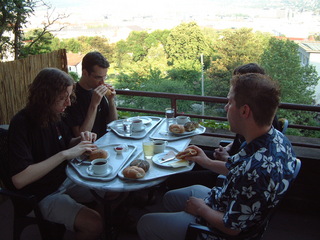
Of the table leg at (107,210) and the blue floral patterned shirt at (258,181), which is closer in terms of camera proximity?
the blue floral patterned shirt at (258,181)

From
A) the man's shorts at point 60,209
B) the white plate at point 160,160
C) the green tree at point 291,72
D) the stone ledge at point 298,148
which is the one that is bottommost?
the green tree at point 291,72

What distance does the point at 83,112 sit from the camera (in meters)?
2.57

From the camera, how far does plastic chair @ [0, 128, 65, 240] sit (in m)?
1.80

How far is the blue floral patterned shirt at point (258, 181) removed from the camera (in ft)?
4.14

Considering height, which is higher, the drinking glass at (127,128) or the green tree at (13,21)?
the green tree at (13,21)

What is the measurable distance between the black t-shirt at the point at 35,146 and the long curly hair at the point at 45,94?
52mm

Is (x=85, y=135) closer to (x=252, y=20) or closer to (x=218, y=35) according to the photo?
(x=218, y=35)

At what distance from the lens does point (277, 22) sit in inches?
1037

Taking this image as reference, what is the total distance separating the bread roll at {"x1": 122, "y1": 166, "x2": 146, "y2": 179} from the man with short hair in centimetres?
84

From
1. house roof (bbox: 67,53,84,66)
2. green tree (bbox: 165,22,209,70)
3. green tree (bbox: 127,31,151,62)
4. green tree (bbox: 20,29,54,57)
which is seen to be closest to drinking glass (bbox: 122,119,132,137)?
green tree (bbox: 20,29,54,57)

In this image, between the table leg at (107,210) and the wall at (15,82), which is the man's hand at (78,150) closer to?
the table leg at (107,210)

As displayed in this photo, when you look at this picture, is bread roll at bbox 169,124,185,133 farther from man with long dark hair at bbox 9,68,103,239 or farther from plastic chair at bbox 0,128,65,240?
plastic chair at bbox 0,128,65,240

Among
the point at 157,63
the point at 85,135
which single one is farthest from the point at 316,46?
the point at 85,135

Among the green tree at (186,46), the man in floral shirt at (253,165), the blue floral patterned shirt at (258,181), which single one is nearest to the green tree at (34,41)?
the man in floral shirt at (253,165)
